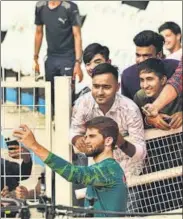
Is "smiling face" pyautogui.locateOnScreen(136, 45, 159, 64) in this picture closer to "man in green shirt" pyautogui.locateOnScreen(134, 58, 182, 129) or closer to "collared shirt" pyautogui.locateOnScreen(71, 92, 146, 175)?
"man in green shirt" pyautogui.locateOnScreen(134, 58, 182, 129)

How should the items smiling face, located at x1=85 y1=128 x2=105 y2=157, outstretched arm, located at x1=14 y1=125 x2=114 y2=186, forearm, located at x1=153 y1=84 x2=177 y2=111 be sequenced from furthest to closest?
forearm, located at x1=153 y1=84 x2=177 y2=111, smiling face, located at x1=85 y1=128 x2=105 y2=157, outstretched arm, located at x1=14 y1=125 x2=114 y2=186

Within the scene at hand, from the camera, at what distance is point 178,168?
5.57 metres

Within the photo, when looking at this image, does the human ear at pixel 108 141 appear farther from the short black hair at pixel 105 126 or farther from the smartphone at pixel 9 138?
the smartphone at pixel 9 138

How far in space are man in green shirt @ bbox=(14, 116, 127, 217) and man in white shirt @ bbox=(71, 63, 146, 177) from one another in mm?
53

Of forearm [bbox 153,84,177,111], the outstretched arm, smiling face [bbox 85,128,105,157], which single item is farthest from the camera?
forearm [bbox 153,84,177,111]

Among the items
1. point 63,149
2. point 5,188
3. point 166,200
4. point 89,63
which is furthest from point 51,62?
point 166,200

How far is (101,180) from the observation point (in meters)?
5.29

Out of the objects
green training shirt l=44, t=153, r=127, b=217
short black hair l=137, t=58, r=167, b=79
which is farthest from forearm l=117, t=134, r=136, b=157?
short black hair l=137, t=58, r=167, b=79

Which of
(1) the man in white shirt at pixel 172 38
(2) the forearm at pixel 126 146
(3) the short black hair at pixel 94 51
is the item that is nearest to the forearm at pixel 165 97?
(1) the man in white shirt at pixel 172 38

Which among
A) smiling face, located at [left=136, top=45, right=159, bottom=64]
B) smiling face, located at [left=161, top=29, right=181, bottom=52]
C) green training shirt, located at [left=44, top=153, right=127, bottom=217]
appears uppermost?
smiling face, located at [left=161, top=29, right=181, bottom=52]

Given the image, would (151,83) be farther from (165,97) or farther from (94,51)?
(94,51)

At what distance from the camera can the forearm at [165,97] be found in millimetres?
5477

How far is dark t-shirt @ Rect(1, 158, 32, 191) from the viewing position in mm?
5500

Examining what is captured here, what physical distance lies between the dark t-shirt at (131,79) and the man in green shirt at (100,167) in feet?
0.80
